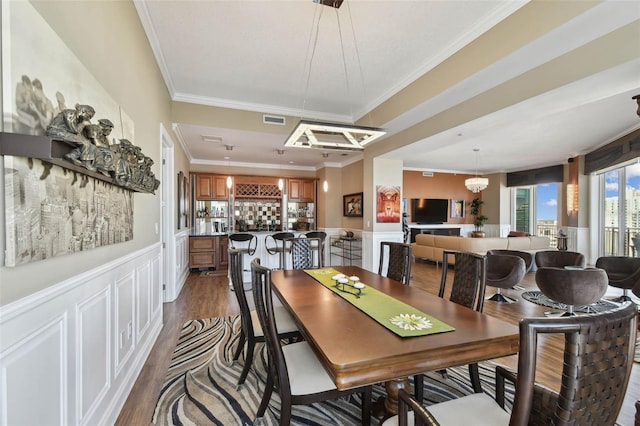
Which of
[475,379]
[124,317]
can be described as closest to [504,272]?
[475,379]

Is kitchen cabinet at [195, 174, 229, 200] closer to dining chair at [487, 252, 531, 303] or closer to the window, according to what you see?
dining chair at [487, 252, 531, 303]

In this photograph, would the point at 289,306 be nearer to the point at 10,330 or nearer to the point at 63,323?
the point at 63,323

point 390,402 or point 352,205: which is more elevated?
point 352,205

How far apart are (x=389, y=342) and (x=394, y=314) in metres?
0.39

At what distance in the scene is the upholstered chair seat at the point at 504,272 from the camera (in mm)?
4199

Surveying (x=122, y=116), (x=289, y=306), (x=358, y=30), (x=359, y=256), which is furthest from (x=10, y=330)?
(x=359, y=256)

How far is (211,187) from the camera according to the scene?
7.47 metres

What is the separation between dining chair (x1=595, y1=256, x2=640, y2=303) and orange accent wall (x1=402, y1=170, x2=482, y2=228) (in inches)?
223

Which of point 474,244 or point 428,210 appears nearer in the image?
point 474,244

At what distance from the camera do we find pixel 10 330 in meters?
0.96

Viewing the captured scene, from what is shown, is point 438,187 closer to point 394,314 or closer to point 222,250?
point 222,250

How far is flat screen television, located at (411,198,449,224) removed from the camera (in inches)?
385

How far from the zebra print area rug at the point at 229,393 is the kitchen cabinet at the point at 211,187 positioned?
5.09 m

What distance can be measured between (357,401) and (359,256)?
187 inches
